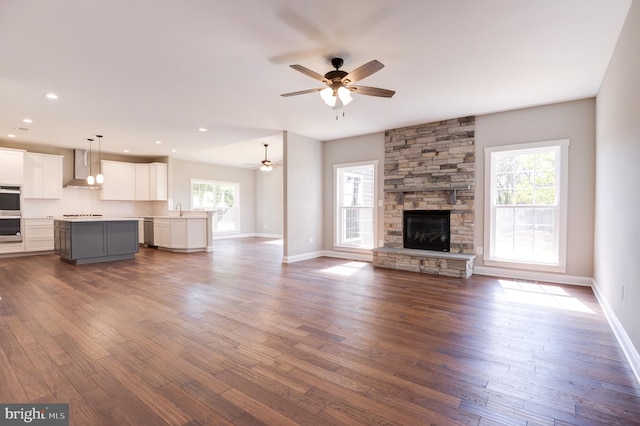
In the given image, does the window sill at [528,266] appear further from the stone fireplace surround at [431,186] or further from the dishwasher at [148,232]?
the dishwasher at [148,232]

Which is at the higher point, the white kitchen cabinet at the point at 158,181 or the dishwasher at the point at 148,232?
the white kitchen cabinet at the point at 158,181

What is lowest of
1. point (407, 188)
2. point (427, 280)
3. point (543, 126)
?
point (427, 280)

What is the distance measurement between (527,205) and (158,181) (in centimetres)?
933

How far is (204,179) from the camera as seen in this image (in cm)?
1077

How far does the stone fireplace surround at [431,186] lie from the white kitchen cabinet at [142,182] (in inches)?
288

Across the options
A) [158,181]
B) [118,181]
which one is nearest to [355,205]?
[158,181]

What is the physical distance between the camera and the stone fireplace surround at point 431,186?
5340 mm

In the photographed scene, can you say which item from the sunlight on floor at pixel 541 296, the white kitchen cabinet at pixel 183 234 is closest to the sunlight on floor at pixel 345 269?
the sunlight on floor at pixel 541 296

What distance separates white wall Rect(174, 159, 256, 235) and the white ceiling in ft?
14.8

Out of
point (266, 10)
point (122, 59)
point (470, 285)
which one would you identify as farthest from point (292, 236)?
point (266, 10)

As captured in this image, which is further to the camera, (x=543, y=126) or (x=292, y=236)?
(x=292, y=236)

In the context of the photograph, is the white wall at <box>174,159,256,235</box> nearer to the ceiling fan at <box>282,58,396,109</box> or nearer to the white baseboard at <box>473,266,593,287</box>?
the ceiling fan at <box>282,58,396,109</box>

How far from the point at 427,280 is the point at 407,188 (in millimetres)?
1933

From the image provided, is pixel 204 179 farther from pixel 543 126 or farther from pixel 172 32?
pixel 543 126
